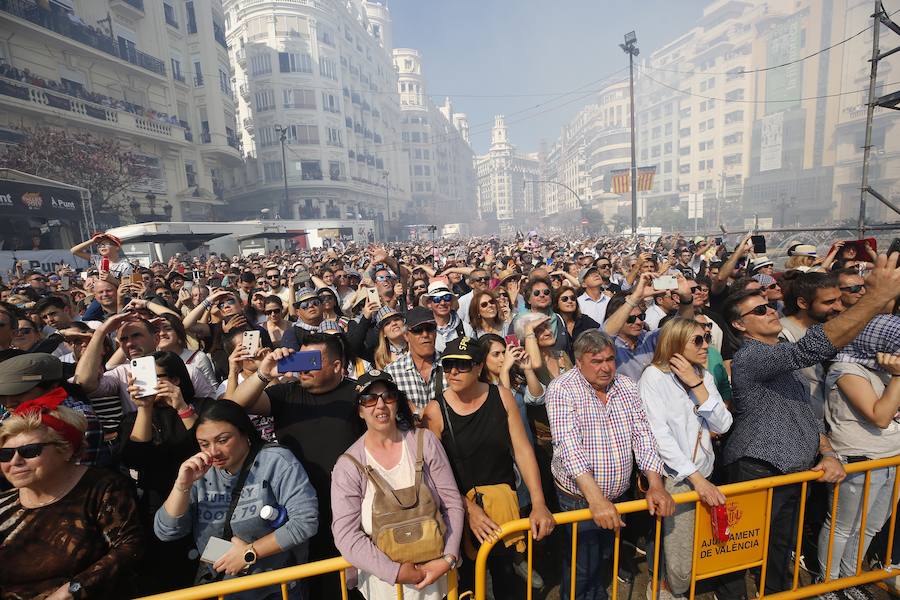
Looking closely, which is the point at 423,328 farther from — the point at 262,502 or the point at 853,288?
the point at 853,288

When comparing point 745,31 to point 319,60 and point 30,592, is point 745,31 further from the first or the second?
point 30,592

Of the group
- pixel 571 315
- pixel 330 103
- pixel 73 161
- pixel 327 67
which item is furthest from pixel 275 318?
pixel 327 67

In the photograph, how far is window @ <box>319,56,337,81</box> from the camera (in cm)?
6328

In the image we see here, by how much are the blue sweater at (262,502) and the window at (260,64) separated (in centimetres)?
7216

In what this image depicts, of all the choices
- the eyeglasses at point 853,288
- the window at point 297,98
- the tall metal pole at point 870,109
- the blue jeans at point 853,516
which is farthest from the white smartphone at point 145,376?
the window at point 297,98

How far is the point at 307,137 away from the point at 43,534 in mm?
68075

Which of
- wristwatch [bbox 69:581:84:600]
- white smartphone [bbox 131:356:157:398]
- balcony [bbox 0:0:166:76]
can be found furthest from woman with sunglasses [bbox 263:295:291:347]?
balcony [bbox 0:0:166:76]

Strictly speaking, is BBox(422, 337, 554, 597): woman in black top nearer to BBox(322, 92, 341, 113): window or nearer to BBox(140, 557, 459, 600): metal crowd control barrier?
BBox(140, 557, 459, 600): metal crowd control barrier

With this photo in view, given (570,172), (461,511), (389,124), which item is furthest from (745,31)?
(461,511)

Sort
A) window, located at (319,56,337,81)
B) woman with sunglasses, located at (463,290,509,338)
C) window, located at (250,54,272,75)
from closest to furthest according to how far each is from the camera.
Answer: woman with sunglasses, located at (463,290,509,338) < window, located at (250,54,272,75) < window, located at (319,56,337,81)

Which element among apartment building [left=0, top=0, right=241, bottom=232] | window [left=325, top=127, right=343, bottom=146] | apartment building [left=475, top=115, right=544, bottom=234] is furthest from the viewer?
apartment building [left=475, top=115, right=544, bottom=234]

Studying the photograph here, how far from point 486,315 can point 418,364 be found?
1426 mm

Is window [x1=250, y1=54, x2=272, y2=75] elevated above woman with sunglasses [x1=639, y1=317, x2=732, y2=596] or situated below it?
above

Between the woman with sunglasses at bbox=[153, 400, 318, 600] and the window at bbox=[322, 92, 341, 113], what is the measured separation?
229ft
